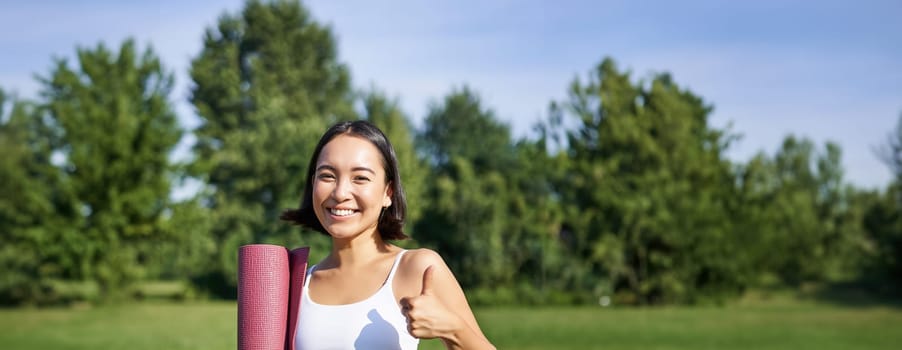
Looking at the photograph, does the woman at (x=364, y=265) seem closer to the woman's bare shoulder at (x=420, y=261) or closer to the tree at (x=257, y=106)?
the woman's bare shoulder at (x=420, y=261)

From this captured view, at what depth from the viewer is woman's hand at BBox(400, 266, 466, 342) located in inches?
89.4

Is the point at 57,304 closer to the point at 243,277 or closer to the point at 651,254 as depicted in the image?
the point at 651,254

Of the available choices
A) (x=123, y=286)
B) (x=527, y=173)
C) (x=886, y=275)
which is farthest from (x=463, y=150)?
(x=886, y=275)

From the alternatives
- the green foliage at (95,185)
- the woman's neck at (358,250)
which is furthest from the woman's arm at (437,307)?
the green foliage at (95,185)

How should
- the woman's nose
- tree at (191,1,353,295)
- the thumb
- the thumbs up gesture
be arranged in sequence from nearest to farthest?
the thumbs up gesture
the thumb
the woman's nose
tree at (191,1,353,295)

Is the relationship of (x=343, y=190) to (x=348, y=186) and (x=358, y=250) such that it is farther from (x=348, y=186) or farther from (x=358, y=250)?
(x=358, y=250)

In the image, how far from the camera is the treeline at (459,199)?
38219 millimetres

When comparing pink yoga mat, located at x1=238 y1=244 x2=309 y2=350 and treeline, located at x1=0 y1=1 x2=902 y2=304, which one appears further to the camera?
treeline, located at x1=0 y1=1 x2=902 y2=304

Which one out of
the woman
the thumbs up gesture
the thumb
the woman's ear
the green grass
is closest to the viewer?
the thumbs up gesture

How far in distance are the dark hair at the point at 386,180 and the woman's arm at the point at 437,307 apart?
0.18 m

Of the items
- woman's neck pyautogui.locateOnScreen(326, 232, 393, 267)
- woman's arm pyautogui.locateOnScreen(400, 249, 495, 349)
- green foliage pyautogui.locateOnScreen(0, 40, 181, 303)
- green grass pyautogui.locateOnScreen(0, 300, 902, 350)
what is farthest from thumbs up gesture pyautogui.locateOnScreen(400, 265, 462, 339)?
green foliage pyautogui.locateOnScreen(0, 40, 181, 303)

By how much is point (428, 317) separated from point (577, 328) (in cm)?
2517

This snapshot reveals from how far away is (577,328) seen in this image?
26875 mm

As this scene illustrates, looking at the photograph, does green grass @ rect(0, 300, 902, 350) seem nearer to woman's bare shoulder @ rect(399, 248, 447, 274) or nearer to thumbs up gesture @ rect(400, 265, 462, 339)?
woman's bare shoulder @ rect(399, 248, 447, 274)
